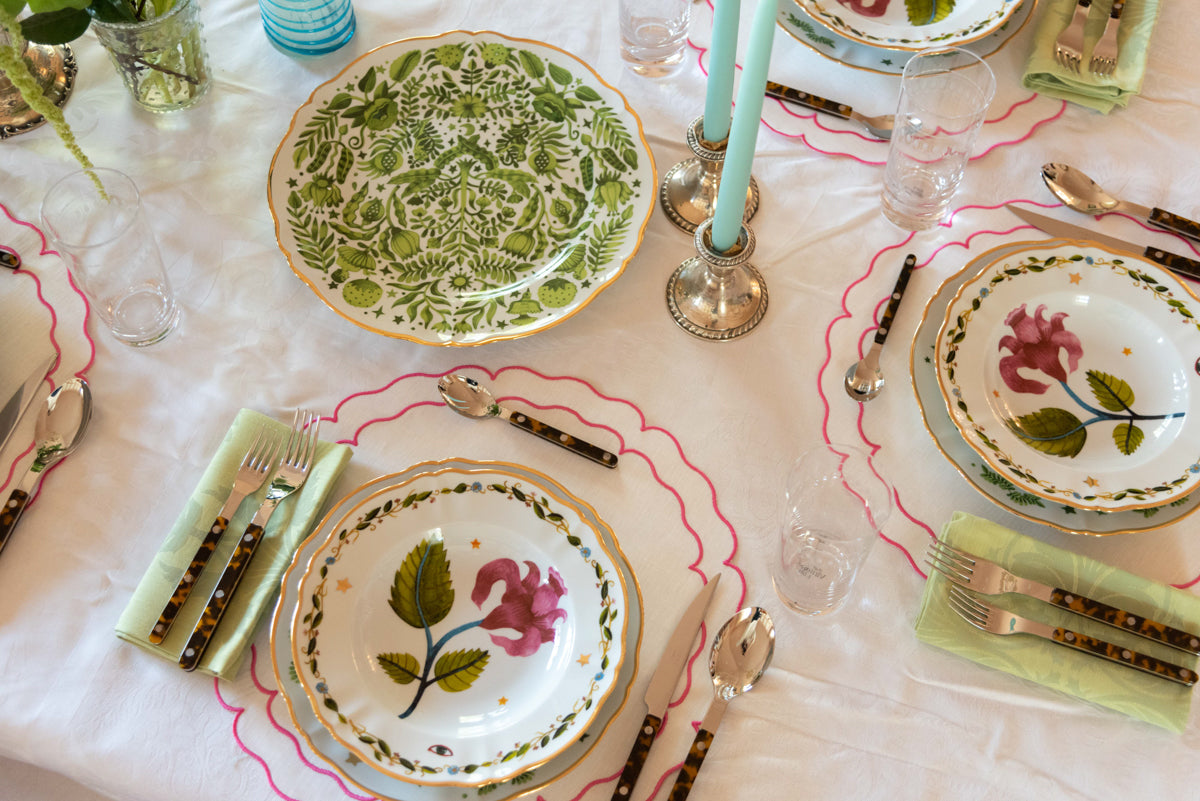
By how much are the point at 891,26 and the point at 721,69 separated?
1.33 feet

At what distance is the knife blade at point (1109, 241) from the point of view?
110 centimetres

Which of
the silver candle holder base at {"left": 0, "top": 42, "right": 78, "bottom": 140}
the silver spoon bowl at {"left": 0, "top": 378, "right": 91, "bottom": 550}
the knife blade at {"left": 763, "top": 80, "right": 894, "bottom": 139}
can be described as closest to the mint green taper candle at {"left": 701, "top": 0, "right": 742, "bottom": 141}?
the knife blade at {"left": 763, "top": 80, "right": 894, "bottom": 139}

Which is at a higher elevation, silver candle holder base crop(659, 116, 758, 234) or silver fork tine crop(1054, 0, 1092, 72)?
silver fork tine crop(1054, 0, 1092, 72)

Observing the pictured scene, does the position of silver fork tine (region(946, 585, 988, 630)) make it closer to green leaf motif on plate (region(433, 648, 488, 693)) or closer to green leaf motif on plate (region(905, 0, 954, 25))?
green leaf motif on plate (region(433, 648, 488, 693))

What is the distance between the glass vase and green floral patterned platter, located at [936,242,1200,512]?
97cm

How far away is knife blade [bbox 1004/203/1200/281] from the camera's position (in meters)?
1.10

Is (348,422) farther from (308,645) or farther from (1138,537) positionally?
(1138,537)

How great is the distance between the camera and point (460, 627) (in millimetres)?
913

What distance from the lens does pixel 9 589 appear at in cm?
96

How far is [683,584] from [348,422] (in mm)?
411

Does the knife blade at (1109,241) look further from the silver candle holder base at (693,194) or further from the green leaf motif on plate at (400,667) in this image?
the green leaf motif on plate at (400,667)

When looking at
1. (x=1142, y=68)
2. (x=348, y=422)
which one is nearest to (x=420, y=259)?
(x=348, y=422)

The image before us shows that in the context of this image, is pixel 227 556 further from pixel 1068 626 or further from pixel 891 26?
pixel 891 26

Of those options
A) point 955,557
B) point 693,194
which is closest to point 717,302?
point 693,194
